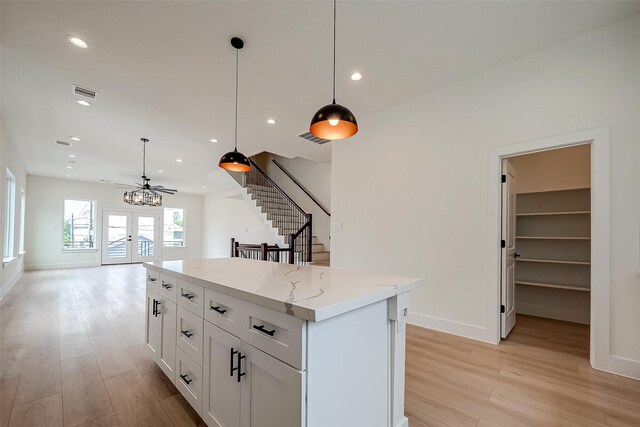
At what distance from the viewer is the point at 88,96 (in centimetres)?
362

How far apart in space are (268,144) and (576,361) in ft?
17.8

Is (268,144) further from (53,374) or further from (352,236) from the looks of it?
(53,374)

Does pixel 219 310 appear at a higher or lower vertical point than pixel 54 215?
lower

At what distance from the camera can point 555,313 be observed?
3865mm

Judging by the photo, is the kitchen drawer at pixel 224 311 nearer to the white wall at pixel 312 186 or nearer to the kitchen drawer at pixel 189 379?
the kitchen drawer at pixel 189 379

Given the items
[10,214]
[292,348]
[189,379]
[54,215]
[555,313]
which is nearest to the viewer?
[292,348]

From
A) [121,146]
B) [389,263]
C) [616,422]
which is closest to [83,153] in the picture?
[121,146]

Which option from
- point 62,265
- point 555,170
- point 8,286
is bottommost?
point 62,265

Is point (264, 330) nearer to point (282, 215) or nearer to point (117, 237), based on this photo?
point (282, 215)

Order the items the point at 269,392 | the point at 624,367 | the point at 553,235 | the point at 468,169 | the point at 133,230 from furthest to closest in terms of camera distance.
A: the point at 133,230
the point at 553,235
the point at 468,169
the point at 624,367
the point at 269,392

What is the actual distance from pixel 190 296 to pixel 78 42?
271cm

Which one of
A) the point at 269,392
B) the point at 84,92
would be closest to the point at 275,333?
the point at 269,392

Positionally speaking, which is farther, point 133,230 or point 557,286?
point 133,230

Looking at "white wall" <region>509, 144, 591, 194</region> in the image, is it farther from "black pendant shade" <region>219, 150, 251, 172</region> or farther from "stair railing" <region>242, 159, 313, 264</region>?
"stair railing" <region>242, 159, 313, 264</region>
